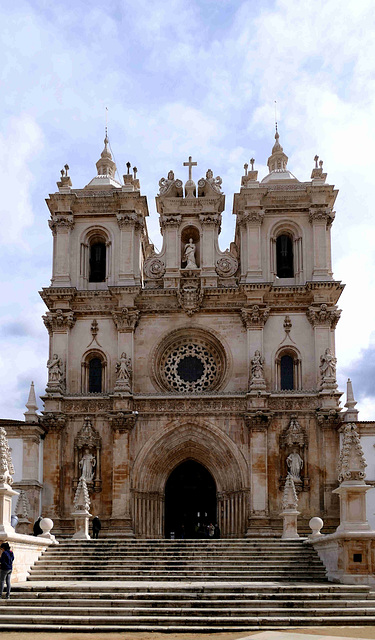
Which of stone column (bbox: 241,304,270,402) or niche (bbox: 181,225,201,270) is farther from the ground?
niche (bbox: 181,225,201,270)

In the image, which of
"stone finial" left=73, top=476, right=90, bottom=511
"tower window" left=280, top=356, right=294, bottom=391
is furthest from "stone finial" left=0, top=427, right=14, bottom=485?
"tower window" left=280, top=356, right=294, bottom=391

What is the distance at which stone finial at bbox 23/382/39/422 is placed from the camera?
37.2 metres

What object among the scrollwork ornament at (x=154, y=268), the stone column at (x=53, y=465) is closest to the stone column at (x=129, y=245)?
the scrollwork ornament at (x=154, y=268)

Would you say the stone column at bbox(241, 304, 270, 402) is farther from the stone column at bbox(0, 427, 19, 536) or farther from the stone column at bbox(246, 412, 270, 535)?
the stone column at bbox(0, 427, 19, 536)

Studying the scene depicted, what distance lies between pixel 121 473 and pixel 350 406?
1069 cm

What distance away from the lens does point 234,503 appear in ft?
120

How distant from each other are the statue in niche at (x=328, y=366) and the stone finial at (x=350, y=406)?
0.95m

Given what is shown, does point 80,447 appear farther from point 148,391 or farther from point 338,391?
point 338,391

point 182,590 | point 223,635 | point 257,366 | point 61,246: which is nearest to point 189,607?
point 182,590

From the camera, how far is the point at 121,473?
120ft

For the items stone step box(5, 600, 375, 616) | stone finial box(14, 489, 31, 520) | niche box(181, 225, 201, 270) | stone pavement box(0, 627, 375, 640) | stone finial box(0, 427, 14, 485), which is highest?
niche box(181, 225, 201, 270)

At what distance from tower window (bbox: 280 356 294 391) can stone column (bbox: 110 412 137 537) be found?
7.21 metres

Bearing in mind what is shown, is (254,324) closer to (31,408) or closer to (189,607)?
(31,408)

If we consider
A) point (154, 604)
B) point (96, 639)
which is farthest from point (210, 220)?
point (96, 639)
